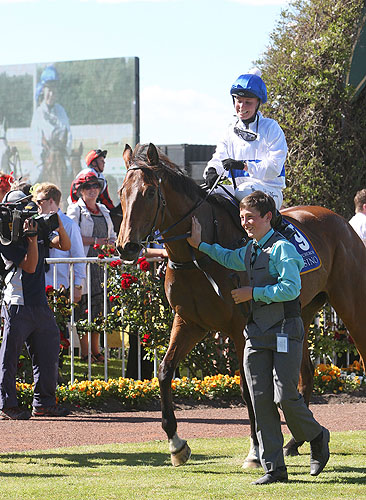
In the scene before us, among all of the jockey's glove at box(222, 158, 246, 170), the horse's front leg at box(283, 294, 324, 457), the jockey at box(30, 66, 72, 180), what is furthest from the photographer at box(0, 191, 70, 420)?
the jockey at box(30, 66, 72, 180)

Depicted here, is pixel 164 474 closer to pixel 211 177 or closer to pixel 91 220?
pixel 211 177

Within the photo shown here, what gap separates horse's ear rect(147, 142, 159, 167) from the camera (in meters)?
5.91

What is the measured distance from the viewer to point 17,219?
6680 mm

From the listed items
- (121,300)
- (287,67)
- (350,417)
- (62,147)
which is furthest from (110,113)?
(350,417)

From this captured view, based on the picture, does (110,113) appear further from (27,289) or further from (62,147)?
(27,289)

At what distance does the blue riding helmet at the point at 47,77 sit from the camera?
92.4 ft

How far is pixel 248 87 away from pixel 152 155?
1074mm

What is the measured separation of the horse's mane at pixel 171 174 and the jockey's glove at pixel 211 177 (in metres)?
0.19

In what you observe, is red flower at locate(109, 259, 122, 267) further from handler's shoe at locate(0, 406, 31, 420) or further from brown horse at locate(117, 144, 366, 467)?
brown horse at locate(117, 144, 366, 467)

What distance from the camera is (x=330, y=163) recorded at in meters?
11.6

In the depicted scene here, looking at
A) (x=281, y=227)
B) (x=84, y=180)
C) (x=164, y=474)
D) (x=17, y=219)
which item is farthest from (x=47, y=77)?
(x=164, y=474)

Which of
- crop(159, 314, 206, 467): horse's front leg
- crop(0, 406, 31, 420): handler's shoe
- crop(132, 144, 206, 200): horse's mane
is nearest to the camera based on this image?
crop(132, 144, 206, 200): horse's mane

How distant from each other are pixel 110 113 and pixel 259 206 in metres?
22.1

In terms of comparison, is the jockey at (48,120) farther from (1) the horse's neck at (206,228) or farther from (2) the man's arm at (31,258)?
(1) the horse's neck at (206,228)
